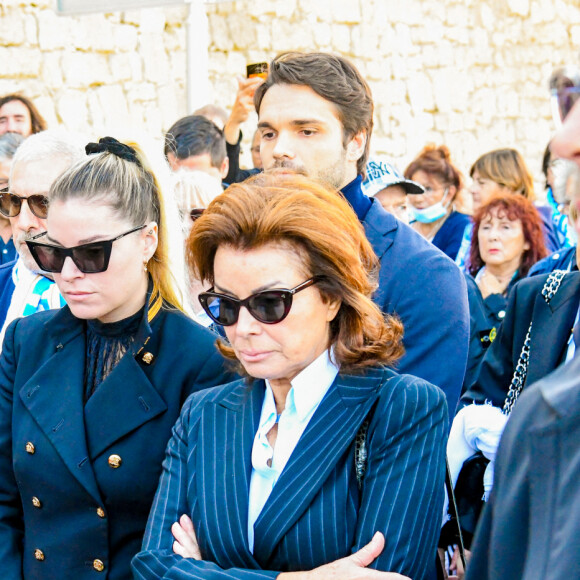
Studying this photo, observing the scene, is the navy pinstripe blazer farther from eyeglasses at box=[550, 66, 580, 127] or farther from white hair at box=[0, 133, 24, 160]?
white hair at box=[0, 133, 24, 160]

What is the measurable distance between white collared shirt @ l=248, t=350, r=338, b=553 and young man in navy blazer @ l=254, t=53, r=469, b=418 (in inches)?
19.3

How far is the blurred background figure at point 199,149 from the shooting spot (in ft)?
17.4

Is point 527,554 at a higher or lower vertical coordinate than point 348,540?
higher

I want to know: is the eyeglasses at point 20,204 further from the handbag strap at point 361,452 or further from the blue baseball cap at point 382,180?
the blue baseball cap at point 382,180

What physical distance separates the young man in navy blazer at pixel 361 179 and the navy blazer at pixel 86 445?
1.84 ft

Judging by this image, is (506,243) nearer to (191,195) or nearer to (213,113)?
(191,195)

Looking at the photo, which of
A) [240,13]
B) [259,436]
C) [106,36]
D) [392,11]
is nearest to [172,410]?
[259,436]

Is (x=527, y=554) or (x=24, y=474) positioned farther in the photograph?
(x=24, y=474)

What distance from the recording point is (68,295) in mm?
2410

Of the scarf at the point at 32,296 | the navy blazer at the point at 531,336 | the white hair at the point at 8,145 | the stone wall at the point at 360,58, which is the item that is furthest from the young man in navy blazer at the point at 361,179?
the stone wall at the point at 360,58

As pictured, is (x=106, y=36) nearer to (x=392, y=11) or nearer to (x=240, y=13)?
(x=240, y=13)

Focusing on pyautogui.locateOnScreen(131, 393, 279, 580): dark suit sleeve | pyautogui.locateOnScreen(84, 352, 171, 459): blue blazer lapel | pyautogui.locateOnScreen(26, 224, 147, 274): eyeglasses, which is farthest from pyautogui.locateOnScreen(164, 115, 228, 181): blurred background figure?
pyautogui.locateOnScreen(131, 393, 279, 580): dark suit sleeve

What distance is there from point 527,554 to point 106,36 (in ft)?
32.8

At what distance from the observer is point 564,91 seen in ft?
3.84
